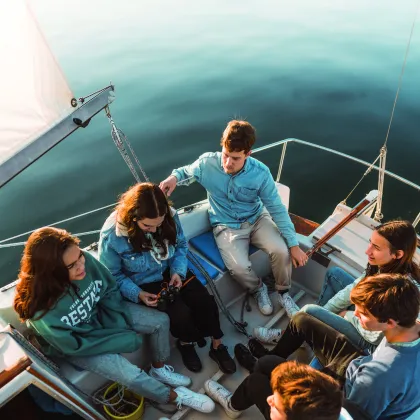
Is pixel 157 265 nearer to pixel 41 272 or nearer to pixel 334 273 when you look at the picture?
pixel 41 272

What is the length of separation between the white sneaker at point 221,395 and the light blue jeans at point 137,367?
10.4 inches

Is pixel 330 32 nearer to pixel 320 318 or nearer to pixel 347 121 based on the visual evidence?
pixel 347 121

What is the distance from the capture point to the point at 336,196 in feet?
18.1

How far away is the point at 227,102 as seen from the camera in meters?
7.60

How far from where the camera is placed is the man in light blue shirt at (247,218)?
256 centimetres

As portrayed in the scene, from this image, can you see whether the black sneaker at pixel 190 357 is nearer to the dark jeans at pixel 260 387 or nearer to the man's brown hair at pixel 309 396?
the dark jeans at pixel 260 387

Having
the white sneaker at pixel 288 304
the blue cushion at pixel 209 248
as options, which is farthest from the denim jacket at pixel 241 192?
the white sneaker at pixel 288 304

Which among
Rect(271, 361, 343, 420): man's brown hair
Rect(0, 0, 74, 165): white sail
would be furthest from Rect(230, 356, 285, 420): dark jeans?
Rect(0, 0, 74, 165): white sail

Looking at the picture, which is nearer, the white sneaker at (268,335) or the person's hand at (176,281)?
the person's hand at (176,281)

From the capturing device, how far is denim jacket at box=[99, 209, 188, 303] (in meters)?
2.13

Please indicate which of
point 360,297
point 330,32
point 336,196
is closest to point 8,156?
point 360,297

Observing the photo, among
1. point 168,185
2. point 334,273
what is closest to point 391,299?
point 334,273

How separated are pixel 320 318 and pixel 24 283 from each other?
1.51m

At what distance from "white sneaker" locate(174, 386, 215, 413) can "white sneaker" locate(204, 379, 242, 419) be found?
0.17ft
